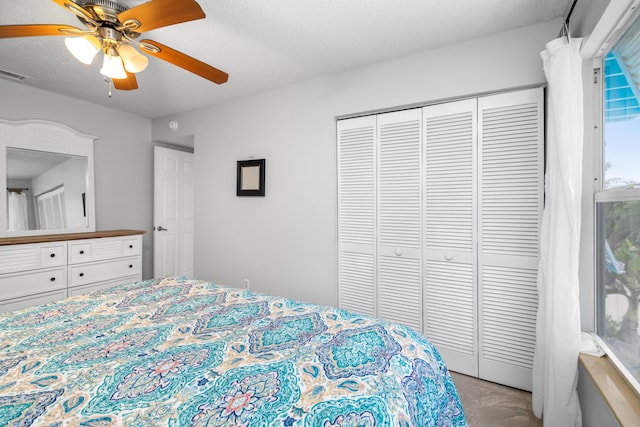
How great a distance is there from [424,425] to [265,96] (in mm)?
3075

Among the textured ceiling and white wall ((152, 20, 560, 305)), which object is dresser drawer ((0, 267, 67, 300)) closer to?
white wall ((152, 20, 560, 305))

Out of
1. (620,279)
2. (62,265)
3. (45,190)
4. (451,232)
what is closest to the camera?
(620,279)

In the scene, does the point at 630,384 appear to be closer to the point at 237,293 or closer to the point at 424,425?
the point at 424,425

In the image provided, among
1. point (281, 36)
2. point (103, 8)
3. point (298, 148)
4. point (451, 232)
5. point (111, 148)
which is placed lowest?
point (451, 232)

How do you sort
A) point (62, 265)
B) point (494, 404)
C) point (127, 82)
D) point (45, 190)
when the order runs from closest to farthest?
point (494, 404)
point (127, 82)
point (62, 265)
point (45, 190)

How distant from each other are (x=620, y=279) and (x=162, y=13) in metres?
2.43

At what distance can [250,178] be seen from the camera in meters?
3.32

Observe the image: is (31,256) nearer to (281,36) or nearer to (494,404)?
(281,36)

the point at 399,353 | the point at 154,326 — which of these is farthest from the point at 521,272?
the point at 154,326

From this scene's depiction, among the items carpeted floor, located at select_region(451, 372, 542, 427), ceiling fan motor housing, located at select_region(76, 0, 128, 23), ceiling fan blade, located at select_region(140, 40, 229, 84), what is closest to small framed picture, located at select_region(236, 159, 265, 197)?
ceiling fan blade, located at select_region(140, 40, 229, 84)

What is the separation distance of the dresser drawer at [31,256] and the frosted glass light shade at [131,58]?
1995 mm

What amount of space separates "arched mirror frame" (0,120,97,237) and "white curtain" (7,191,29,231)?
1.2 inches

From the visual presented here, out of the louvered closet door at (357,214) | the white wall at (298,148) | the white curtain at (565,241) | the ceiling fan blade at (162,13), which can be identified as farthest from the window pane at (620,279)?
the ceiling fan blade at (162,13)

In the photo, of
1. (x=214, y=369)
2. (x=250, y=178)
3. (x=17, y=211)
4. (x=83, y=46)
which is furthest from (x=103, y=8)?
Answer: (x=17, y=211)
